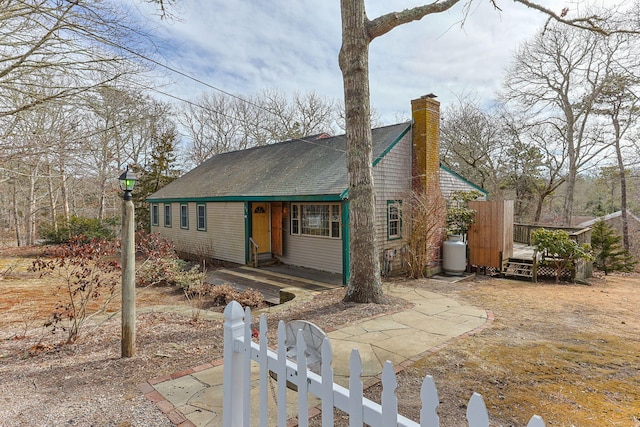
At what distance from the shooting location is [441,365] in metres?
3.82

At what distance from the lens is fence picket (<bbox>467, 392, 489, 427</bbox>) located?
1.17 metres

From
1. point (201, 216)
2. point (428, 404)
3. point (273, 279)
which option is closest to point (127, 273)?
point (428, 404)

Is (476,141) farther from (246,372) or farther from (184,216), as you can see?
(246,372)

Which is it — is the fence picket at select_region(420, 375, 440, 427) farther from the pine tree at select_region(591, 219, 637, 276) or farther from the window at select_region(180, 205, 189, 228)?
the window at select_region(180, 205, 189, 228)

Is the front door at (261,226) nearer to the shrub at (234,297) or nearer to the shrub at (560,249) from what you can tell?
the shrub at (234,297)

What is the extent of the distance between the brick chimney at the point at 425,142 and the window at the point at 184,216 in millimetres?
10485

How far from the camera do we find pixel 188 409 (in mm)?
2832

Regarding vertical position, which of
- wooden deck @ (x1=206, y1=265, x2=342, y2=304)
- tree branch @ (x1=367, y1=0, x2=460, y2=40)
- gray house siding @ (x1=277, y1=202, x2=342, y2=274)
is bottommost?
wooden deck @ (x1=206, y1=265, x2=342, y2=304)

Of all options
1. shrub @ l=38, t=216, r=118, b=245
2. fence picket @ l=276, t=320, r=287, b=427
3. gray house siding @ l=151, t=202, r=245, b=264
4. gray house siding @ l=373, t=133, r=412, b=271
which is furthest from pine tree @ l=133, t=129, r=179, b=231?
fence picket @ l=276, t=320, r=287, b=427

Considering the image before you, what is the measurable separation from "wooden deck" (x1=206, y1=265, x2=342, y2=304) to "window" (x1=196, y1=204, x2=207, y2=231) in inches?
134

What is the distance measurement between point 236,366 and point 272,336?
8.33ft

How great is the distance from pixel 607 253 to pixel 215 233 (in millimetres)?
14572

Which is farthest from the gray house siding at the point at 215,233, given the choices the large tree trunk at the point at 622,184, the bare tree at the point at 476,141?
the large tree trunk at the point at 622,184

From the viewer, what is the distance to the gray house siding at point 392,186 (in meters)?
10.2
